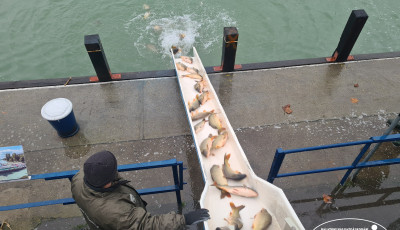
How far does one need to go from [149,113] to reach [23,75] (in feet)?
24.7

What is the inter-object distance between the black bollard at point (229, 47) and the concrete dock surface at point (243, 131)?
1.04 feet

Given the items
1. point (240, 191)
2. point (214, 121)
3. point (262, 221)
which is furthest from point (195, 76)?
point (262, 221)

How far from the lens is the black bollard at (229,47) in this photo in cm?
658

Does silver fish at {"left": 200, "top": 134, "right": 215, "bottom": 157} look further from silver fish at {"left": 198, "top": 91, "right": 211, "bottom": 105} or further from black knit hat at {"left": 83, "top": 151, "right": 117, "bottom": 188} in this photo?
black knit hat at {"left": 83, "top": 151, "right": 117, "bottom": 188}

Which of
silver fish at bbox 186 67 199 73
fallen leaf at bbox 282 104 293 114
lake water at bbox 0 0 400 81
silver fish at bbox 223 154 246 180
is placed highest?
silver fish at bbox 186 67 199 73

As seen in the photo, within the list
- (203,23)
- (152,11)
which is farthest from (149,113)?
(152,11)

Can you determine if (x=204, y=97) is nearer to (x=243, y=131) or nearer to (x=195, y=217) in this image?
(x=243, y=131)

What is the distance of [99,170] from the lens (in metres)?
2.49

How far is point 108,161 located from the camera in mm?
2543

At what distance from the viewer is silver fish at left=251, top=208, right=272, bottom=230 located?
3652 mm

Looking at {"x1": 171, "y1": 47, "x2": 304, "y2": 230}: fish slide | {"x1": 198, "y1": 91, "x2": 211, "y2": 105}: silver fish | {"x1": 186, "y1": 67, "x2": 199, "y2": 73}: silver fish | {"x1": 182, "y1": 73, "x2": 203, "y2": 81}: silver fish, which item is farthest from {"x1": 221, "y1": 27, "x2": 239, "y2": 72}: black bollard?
{"x1": 171, "y1": 47, "x2": 304, "y2": 230}: fish slide

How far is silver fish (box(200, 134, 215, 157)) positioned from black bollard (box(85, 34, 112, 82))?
3432 millimetres

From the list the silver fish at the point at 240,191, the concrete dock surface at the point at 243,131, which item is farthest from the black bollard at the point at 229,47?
the silver fish at the point at 240,191

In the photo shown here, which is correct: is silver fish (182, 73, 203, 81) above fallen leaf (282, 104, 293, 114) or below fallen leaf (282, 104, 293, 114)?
above
